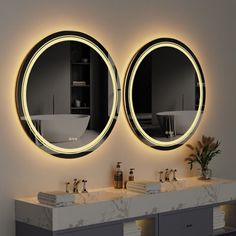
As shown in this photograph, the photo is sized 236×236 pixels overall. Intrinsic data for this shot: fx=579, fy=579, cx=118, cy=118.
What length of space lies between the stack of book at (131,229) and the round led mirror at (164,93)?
0.62 metres

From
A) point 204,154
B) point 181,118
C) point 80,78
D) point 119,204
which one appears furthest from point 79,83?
point 204,154

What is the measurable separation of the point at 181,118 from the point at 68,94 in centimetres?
96

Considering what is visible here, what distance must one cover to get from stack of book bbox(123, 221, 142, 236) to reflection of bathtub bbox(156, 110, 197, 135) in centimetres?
83

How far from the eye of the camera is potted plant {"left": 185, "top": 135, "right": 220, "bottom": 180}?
13.3ft

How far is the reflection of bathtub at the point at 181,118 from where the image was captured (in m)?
3.98

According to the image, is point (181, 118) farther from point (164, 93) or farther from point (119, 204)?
point (119, 204)

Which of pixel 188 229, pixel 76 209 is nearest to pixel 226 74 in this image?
pixel 188 229

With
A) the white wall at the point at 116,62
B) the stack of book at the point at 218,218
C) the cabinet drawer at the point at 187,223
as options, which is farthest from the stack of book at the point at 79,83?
the stack of book at the point at 218,218

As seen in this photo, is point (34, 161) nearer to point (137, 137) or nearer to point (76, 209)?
point (76, 209)

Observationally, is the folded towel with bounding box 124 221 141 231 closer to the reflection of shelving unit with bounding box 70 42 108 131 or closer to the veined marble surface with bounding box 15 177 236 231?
the veined marble surface with bounding box 15 177 236 231

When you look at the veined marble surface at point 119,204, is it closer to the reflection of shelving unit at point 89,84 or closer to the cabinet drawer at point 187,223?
the cabinet drawer at point 187,223

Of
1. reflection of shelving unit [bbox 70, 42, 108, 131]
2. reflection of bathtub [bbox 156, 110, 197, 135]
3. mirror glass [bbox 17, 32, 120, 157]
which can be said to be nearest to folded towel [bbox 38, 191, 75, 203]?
mirror glass [bbox 17, 32, 120, 157]

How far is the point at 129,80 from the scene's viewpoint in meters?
3.75

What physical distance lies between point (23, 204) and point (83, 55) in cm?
97
